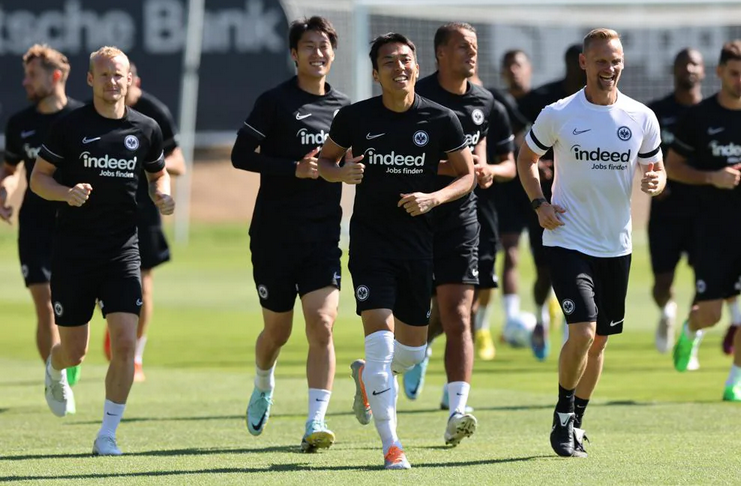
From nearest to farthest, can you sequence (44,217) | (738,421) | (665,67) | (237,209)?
(738,421) → (44,217) → (665,67) → (237,209)

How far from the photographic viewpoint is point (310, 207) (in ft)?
29.6

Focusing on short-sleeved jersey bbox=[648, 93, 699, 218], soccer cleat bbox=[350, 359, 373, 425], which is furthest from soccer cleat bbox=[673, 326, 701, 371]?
soccer cleat bbox=[350, 359, 373, 425]

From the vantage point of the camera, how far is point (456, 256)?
360 inches

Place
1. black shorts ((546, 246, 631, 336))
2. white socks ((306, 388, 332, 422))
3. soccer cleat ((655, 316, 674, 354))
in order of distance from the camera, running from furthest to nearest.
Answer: soccer cleat ((655, 316, 674, 354)) → white socks ((306, 388, 332, 422)) → black shorts ((546, 246, 631, 336))

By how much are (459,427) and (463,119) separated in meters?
2.17

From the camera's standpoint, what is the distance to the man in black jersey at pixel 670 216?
13195mm

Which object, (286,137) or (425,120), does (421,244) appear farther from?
(286,137)

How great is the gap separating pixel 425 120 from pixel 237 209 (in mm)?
33174

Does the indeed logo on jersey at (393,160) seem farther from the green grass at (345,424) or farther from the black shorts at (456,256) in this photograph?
the green grass at (345,424)

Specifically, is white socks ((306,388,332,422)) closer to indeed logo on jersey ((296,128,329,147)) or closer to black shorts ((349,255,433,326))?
black shorts ((349,255,433,326))

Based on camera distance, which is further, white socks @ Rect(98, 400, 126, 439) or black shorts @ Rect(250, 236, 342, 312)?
black shorts @ Rect(250, 236, 342, 312)

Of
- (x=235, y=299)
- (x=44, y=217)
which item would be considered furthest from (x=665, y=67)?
(x=44, y=217)

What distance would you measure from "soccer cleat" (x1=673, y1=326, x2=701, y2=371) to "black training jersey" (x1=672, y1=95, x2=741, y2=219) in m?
1.39

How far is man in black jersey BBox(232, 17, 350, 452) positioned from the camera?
8898 mm
